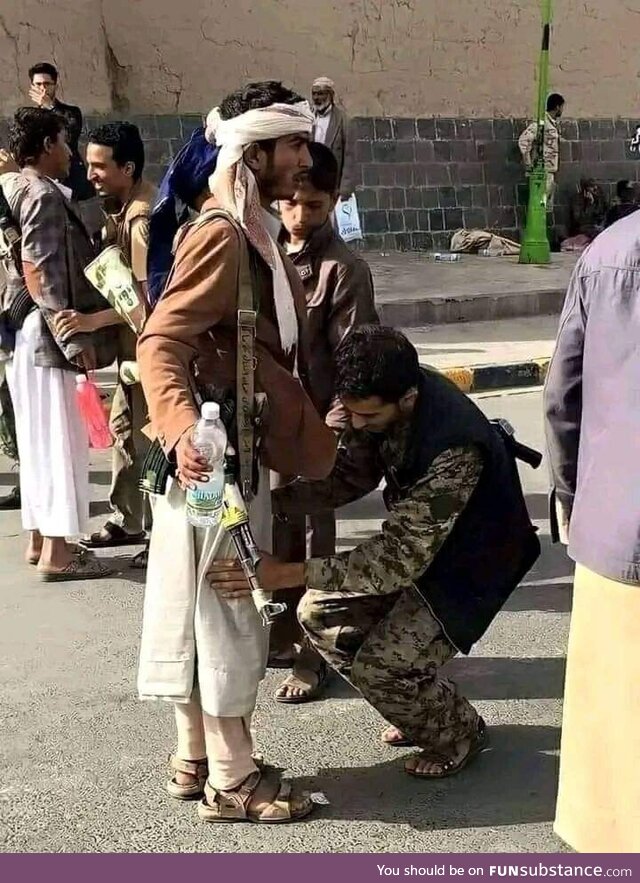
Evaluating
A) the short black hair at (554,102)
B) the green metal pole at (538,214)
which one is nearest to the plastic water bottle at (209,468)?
the green metal pole at (538,214)

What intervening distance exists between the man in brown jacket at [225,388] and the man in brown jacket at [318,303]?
31.8 inches

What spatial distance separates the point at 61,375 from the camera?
15.9 ft

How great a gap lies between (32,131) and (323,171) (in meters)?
1.43

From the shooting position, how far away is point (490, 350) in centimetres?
975

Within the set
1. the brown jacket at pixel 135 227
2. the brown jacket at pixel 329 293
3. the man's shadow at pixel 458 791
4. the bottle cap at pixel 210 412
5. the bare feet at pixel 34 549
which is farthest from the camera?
the bare feet at pixel 34 549

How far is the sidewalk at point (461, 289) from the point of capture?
10984mm

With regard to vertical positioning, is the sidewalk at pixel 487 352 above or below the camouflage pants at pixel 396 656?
below

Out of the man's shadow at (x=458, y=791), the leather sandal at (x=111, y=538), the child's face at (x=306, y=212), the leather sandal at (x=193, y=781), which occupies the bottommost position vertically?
the leather sandal at (x=111, y=538)

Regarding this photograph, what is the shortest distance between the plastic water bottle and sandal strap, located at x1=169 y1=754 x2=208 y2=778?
782mm

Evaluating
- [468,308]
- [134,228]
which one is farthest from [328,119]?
[134,228]

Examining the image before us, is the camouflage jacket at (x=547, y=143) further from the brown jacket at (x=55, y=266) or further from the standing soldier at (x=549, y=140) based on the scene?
the brown jacket at (x=55, y=266)

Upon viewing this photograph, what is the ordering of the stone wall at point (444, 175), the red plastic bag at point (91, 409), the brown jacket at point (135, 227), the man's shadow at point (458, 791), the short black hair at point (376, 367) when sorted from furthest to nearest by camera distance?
the stone wall at point (444, 175), the red plastic bag at point (91, 409), the brown jacket at point (135, 227), the man's shadow at point (458, 791), the short black hair at point (376, 367)

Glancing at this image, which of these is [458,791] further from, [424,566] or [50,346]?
[50,346]
